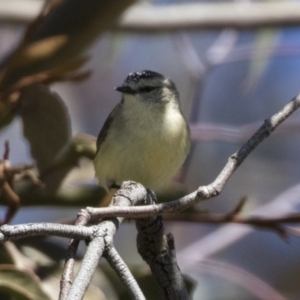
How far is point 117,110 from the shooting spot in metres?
2.56

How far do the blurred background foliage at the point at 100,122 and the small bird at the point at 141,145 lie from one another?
84 millimetres

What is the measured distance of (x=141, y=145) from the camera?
91.8 inches

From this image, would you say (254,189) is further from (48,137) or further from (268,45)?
(48,137)

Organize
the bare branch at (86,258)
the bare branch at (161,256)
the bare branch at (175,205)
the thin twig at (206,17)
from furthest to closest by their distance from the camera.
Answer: the thin twig at (206,17)
the bare branch at (161,256)
the bare branch at (175,205)
the bare branch at (86,258)

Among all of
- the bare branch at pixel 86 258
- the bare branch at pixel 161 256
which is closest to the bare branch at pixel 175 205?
the bare branch at pixel 86 258

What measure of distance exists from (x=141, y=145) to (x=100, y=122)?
2.45m

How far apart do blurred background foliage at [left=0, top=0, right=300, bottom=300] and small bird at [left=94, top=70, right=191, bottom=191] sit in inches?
3.3

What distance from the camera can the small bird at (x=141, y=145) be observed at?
7.66 feet

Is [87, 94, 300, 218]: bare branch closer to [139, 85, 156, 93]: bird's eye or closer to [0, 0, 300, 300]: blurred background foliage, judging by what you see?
[0, 0, 300, 300]: blurred background foliage

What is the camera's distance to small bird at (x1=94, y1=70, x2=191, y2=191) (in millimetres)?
2336

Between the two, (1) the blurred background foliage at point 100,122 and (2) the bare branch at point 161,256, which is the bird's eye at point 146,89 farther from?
(2) the bare branch at point 161,256

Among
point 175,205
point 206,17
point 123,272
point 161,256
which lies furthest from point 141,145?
point 123,272

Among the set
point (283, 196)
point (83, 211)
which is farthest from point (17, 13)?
point (83, 211)

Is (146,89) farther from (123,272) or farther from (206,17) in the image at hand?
(123,272)
